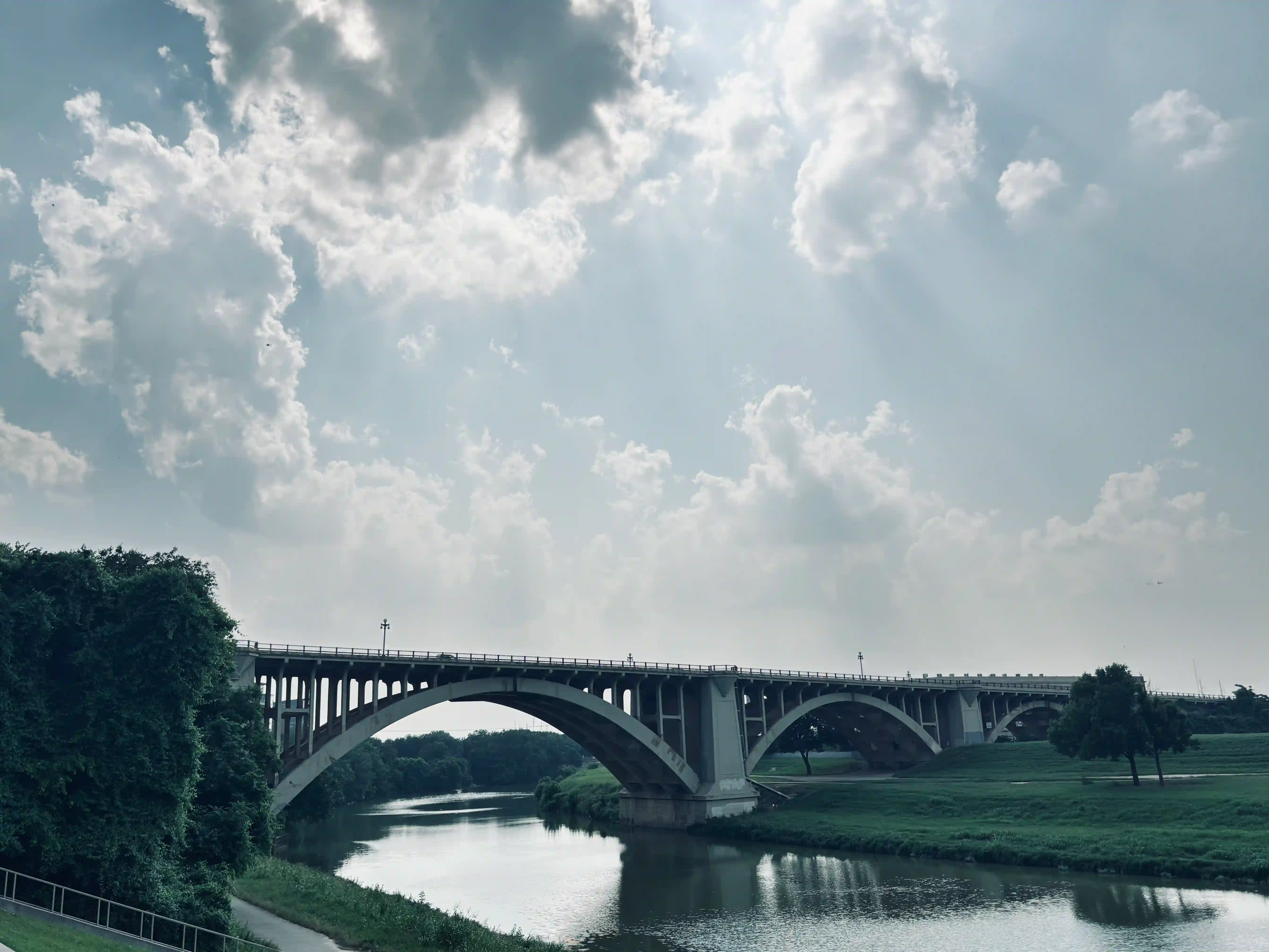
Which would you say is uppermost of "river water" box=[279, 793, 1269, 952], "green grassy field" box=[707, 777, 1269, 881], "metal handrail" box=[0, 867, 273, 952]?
"metal handrail" box=[0, 867, 273, 952]

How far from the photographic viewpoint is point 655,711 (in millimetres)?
68062

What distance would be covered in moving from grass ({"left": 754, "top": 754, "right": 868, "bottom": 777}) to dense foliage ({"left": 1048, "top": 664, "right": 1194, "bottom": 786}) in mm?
31333

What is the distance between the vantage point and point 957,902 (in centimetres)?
3581

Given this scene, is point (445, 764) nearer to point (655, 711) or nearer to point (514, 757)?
point (514, 757)

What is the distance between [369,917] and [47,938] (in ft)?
40.1

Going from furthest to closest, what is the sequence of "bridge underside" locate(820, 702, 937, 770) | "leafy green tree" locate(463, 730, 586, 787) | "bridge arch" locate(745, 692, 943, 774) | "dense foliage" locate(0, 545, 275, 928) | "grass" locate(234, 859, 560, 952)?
"leafy green tree" locate(463, 730, 586, 787), "bridge underside" locate(820, 702, 937, 770), "bridge arch" locate(745, 692, 943, 774), "grass" locate(234, 859, 560, 952), "dense foliage" locate(0, 545, 275, 928)

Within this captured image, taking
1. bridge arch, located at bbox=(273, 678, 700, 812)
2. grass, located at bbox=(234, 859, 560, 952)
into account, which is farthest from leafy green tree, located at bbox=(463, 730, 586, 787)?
grass, located at bbox=(234, 859, 560, 952)

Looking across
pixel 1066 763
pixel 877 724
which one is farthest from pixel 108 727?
pixel 877 724

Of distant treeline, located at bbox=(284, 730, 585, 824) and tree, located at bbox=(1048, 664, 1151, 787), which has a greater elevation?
tree, located at bbox=(1048, 664, 1151, 787)

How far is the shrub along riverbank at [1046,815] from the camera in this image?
4050cm

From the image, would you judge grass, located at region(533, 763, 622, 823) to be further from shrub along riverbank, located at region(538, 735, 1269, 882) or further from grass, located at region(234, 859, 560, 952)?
grass, located at region(234, 859, 560, 952)

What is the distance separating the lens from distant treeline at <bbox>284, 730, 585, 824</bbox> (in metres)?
105

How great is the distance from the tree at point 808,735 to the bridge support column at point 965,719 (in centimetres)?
1208

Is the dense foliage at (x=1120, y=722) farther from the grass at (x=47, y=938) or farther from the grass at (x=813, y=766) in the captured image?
the grass at (x=47, y=938)
